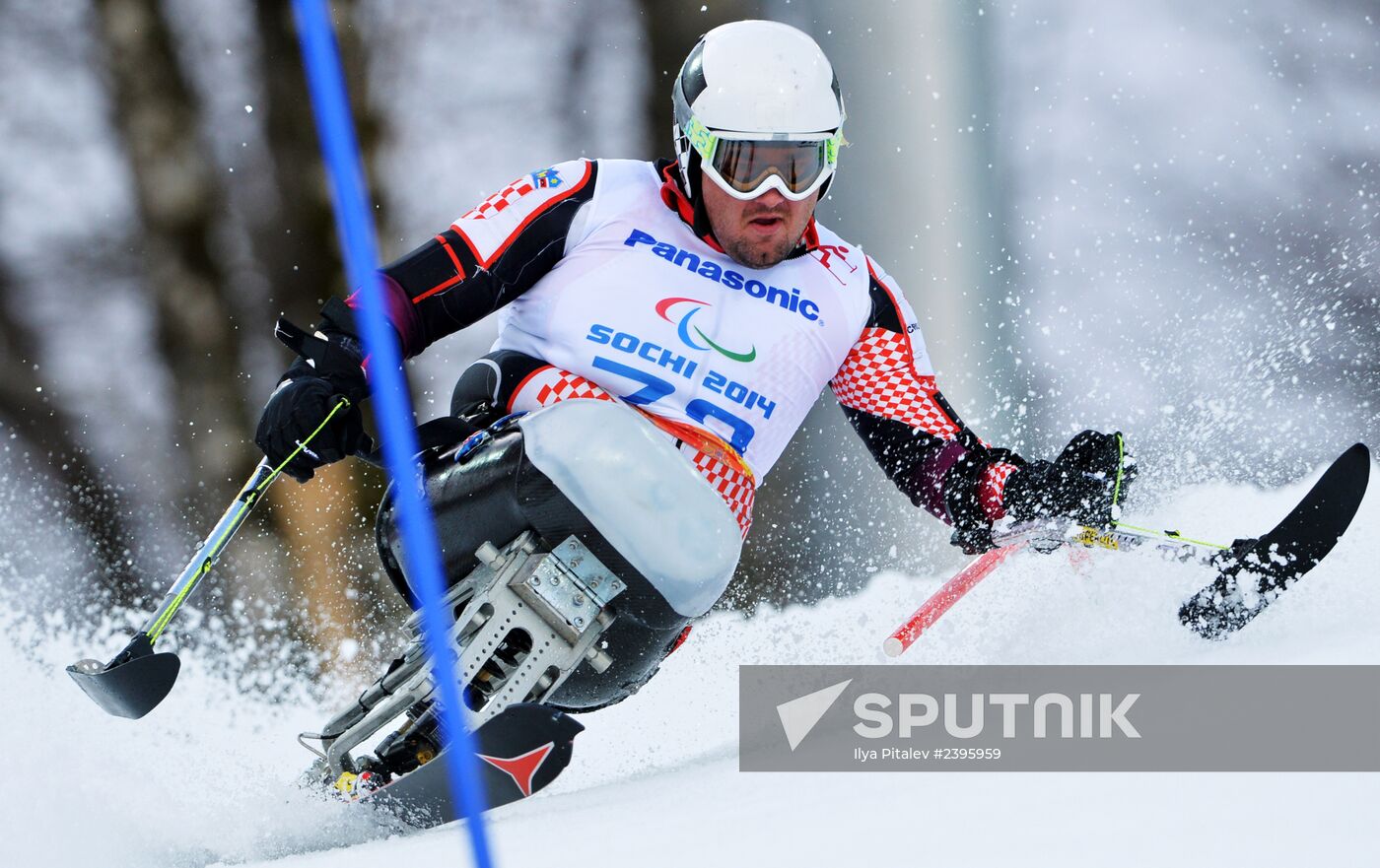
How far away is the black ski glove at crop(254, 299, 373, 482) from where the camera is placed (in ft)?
8.07

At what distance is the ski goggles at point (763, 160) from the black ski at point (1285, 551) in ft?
4.04

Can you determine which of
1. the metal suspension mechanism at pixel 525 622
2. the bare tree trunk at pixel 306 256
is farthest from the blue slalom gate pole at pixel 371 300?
the bare tree trunk at pixel 306 256

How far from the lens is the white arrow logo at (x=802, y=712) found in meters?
2.83

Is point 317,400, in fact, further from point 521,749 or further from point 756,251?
point 756,251

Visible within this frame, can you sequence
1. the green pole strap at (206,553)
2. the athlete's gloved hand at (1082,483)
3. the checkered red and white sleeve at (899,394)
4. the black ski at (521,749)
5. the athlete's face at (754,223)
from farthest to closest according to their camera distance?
the checkered red and white sleeve at (899,394) < the athlete's face at (754,223) < the athlete's gloved hand at (1082,483) < the green pole strap at (206,553) < the black ski at (521,749)

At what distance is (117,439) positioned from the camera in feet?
23.3

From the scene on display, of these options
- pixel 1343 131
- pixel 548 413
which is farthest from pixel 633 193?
pixel 1343 131

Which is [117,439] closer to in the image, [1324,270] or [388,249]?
[388,249]

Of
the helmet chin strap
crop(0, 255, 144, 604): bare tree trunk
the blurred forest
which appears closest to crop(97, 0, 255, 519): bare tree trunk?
the blurred forest

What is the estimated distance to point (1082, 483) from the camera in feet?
9.18

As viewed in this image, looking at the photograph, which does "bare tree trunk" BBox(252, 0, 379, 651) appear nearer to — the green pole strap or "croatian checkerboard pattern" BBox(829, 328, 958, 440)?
"croatian checkerboard pattern" BBox(829, 328, 958, 440)

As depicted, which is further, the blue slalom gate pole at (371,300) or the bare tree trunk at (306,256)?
the bare tree trunk at (306,256)

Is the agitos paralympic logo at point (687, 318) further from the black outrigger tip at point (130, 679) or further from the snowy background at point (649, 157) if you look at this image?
the black outrigger tip at point (130, 679)

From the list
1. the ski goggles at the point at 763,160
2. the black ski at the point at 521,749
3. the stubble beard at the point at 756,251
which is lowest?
the black ski at the point at 521,749
